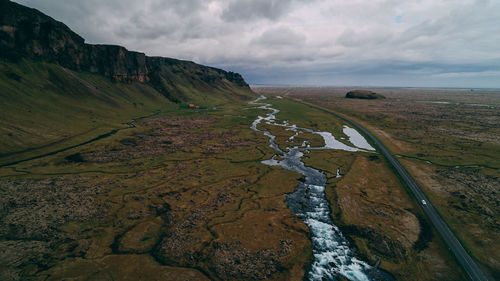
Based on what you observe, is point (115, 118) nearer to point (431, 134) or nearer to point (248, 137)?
point (248, 137)

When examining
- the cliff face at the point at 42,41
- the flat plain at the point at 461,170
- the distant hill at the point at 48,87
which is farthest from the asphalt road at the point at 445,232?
the cliff face at the point at 42,41

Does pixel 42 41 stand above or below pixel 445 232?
above

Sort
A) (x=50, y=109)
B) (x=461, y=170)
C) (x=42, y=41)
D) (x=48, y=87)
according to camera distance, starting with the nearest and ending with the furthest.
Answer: (x=461, y=170) < (x=50, y=109) < (x=48, y=87) < (x=42, y=41)

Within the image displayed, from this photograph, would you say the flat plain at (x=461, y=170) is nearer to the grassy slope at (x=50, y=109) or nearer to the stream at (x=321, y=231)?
the stream at (x=321, y=231)

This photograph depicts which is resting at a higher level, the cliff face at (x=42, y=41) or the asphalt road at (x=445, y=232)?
the cliff face at (x=42, y=41)

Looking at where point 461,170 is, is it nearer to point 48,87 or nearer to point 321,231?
point 321,231

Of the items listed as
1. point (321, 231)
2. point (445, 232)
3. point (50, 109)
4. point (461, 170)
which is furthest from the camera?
point (50, 109)

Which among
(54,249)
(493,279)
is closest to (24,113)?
(54,249)

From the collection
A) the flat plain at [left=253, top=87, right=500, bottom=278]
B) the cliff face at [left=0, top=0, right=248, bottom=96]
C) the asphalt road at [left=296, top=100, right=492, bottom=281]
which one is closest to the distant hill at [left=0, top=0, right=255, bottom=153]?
the cliff face at [left=0, top=0, right=248, bottom=96]

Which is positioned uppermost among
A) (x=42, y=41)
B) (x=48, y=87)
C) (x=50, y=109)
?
(x=42, y=41)

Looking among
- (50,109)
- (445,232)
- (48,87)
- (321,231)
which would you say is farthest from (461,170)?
(48,87)

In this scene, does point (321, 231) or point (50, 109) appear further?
point (50, 109)

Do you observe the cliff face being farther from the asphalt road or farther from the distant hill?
the asphalt road
